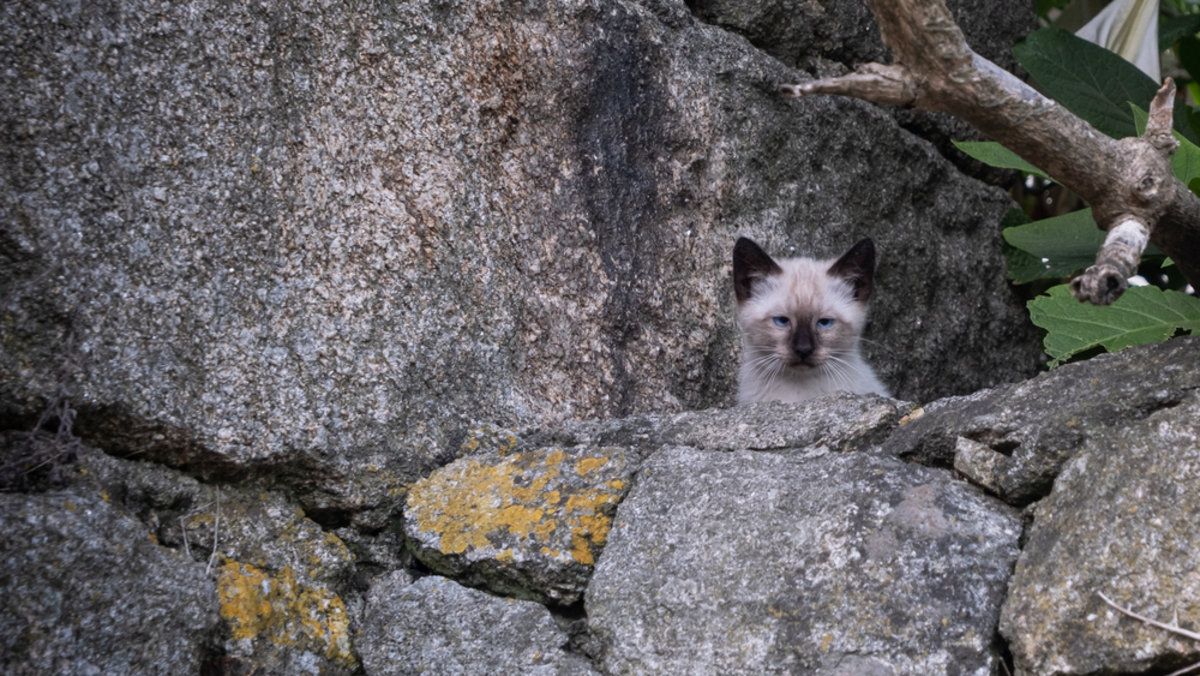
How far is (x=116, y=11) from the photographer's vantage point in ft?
7.95

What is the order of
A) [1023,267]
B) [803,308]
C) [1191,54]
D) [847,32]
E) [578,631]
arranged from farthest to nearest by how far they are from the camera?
[1191,54] < [1023,267] < [847,32] < [803,308] < [578,631]

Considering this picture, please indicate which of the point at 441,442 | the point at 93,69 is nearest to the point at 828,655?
the point at 441,442

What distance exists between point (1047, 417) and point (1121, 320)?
0.93 m

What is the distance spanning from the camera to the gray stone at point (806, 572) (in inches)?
80.1

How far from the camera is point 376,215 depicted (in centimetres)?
287

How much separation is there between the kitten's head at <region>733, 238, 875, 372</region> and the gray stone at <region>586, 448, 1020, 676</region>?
1.37 m

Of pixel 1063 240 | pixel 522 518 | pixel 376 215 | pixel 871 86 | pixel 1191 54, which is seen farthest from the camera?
pixel 1191 54

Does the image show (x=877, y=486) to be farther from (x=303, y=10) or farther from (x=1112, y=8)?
(x=1112, y=8)

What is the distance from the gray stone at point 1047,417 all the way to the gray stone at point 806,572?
0.08 metres

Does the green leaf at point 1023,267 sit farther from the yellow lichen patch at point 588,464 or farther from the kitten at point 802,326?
the yellow lichen patch at point 588,464

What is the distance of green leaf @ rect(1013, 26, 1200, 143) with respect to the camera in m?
4.11

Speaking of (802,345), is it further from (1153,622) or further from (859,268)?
(1153,622)

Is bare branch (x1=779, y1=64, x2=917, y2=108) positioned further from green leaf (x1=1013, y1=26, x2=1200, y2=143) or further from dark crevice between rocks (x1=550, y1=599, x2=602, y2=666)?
green leaf (x1=1013, y1=26, x2=1200, y2=143)

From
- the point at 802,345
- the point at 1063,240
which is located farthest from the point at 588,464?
the point at 1063,240
